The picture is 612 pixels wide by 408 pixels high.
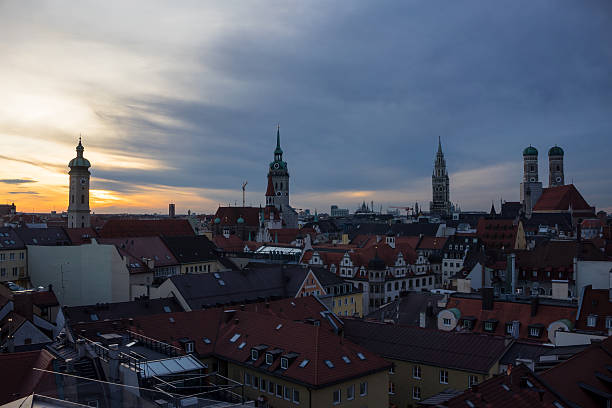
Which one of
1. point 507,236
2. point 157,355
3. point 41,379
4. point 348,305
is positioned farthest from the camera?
point 507,236

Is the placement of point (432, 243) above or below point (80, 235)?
below

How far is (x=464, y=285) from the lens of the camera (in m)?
60.0

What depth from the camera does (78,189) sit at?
396 feet

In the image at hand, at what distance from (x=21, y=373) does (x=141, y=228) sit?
8360cm

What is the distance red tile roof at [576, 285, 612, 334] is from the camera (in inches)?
1693

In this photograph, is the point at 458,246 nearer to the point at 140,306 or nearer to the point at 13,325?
the point at 140,306

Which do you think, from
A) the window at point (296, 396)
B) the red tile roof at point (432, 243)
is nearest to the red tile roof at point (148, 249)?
the window at point (296, 396)

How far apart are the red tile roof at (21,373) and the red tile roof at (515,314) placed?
3324 cm

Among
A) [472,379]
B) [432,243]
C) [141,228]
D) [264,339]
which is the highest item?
[141,228]

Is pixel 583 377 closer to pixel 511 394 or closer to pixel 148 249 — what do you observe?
pixel 511 394

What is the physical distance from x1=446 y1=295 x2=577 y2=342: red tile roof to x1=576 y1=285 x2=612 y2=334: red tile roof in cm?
70

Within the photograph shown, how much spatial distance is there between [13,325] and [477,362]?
32.4m

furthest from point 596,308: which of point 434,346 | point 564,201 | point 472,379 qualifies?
point 564,201

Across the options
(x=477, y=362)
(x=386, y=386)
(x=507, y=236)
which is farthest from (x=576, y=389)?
(x=507, y=236)
